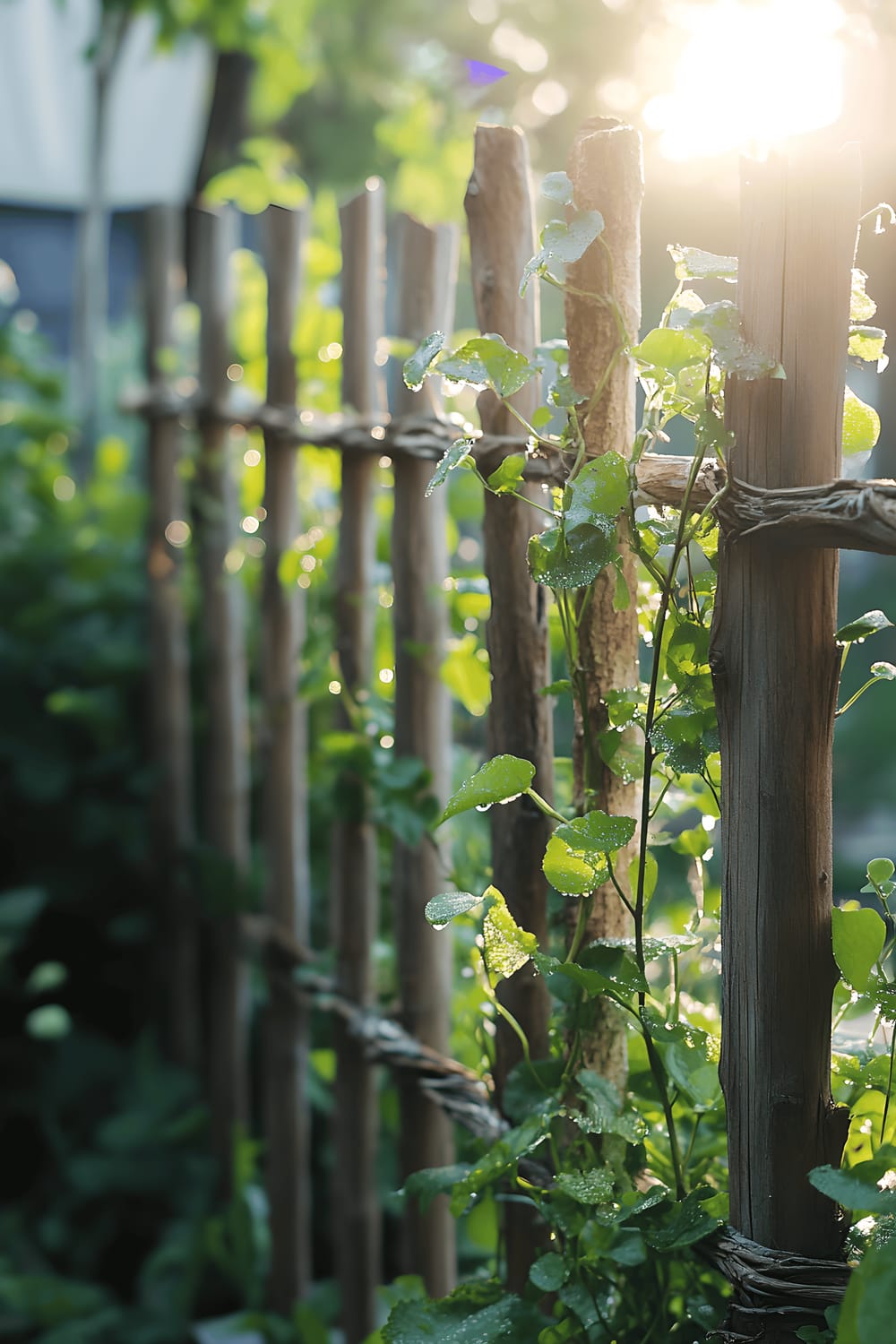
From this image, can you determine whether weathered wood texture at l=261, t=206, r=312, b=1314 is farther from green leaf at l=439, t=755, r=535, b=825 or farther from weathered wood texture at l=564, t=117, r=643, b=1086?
green leaf at l=439, t=755, r=535, b=825

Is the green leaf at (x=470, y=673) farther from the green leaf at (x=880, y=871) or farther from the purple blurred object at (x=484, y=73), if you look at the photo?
the purple blurred object at (x=484, y=73)

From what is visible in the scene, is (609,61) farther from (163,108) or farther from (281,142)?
(281,142)

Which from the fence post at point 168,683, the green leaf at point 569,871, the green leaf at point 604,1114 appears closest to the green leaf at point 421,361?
the green leaf at point 569,871

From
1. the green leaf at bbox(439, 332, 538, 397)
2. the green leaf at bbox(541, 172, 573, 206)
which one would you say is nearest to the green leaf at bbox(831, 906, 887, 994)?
the green leaf at bbox(439, 332, 538, 397)

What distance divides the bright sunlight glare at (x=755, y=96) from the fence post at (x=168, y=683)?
5.09ft

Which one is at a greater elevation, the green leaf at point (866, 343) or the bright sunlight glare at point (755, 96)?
the bright sunlight glare at point (755, 96)

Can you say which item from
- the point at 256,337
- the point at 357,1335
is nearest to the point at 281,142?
the point at 256,337

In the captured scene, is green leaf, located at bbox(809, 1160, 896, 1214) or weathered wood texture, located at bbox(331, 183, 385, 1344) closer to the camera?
green leaf, located at bbox(809, 1160, 896, 1214)

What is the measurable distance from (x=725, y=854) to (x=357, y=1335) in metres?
1.31

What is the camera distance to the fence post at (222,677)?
2.46m

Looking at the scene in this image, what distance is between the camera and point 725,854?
3.24ft

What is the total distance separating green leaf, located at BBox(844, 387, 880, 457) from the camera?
0.98 m

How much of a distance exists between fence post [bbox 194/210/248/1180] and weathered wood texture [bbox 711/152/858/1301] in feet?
5.31

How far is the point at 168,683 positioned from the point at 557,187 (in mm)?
1980
